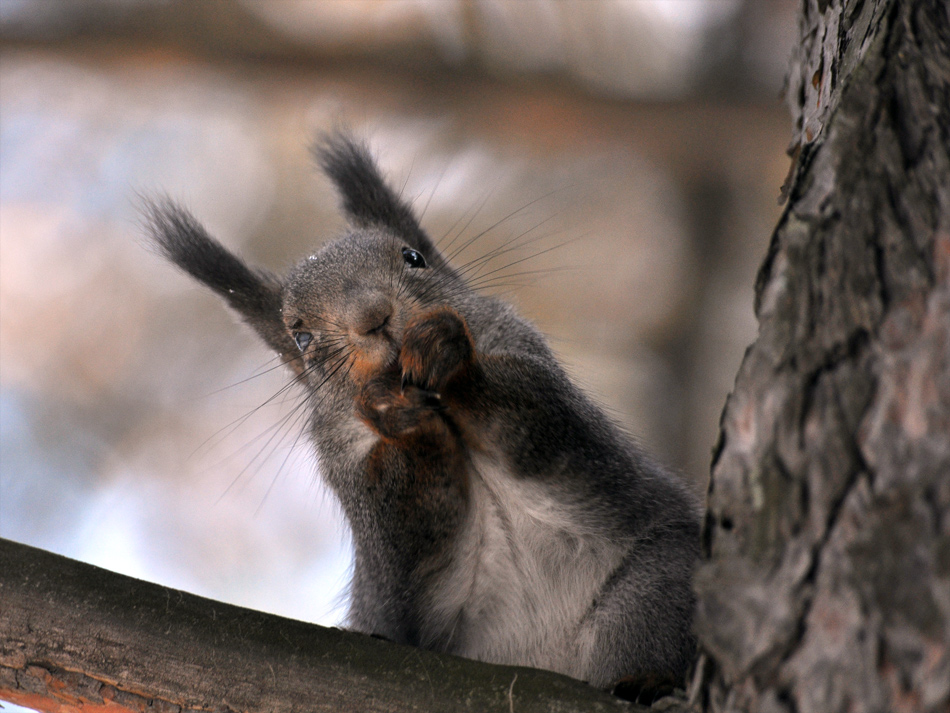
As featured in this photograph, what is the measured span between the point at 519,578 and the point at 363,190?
4.44 feet

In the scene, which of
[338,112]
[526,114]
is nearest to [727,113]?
[526,114]

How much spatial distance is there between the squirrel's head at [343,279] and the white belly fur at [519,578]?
0.42m

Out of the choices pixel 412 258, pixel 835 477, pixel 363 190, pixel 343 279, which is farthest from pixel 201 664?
pixel 363 190

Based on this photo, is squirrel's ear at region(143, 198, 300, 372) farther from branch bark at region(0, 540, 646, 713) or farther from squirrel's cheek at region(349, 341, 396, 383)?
branch bark at region(0, 540, 646, 713)

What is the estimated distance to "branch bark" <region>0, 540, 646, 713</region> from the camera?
137 cm

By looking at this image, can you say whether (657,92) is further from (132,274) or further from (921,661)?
(921,661)

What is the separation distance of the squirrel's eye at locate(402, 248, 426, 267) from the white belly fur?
674mm

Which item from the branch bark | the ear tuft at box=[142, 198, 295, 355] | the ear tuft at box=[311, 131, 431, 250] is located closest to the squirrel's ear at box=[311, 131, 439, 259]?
the ear tuft at box=[311, 131, 431, 250]

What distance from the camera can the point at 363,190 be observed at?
2.79m

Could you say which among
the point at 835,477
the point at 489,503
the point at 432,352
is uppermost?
the point at 432,352

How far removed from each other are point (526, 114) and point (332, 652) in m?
3.22

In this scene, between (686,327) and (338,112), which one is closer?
(338,112)

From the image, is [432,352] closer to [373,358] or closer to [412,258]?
[373,358]

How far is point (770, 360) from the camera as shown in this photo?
41.4 inches
